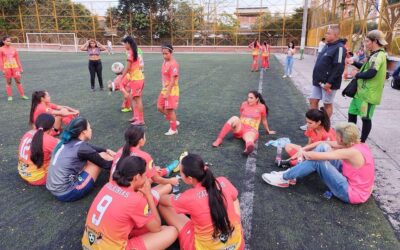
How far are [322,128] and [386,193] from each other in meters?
1.17

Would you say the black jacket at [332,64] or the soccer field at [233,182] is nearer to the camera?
the soccer field at [233,182]

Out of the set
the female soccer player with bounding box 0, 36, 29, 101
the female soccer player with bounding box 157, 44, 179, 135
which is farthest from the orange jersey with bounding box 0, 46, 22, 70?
the female soccer player with bounding box 157, 44, 179, 135

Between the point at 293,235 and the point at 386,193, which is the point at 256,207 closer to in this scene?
the point at 293,235

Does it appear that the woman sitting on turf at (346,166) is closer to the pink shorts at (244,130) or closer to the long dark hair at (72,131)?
the pink shorts at (244,130)

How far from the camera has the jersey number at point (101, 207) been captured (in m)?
2.46

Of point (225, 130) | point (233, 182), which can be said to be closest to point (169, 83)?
point (225, 130)

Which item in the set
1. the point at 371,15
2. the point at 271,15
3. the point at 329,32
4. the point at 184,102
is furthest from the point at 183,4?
the point at 329,32

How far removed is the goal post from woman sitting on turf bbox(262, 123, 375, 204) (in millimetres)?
38229

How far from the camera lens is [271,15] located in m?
35.3

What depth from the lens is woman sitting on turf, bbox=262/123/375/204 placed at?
329 centimetres

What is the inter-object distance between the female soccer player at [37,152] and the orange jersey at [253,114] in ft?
10.3

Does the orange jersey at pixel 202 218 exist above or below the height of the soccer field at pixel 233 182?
above

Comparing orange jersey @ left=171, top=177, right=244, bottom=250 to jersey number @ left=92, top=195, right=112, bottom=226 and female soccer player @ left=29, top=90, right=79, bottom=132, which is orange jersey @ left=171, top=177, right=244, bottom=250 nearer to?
jersey number @ left=92, top=195, right=112, bottom=226

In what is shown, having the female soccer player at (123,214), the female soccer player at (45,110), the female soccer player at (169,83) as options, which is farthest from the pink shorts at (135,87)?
the female soccer player at (123,214)
